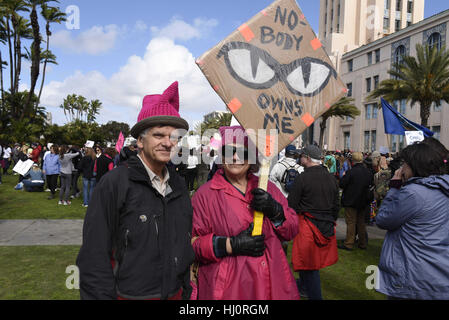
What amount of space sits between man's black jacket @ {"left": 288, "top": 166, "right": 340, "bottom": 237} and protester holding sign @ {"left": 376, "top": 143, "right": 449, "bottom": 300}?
1.45m

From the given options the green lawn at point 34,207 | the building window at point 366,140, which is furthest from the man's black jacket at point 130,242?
the building window at point 366,140

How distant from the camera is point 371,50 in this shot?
4528 cm

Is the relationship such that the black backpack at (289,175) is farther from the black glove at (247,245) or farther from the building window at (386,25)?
the building window at (386,25)

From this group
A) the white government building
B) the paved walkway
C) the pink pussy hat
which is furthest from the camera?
the white government building

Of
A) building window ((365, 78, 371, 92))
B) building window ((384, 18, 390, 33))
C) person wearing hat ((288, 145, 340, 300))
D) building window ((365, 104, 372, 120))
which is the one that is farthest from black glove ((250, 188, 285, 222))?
building window ((384, 18, 390, 33))

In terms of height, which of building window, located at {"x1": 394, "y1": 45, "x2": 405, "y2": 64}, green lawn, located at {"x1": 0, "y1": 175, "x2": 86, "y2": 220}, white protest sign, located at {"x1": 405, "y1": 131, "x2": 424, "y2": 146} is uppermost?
building window, located at {"x1": 394, "y1": 45, "x2": 405, "y2": 64}

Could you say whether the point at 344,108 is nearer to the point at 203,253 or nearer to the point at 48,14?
the point at 48,14

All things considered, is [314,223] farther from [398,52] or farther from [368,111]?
[368,111]

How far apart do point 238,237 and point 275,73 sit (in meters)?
1.18

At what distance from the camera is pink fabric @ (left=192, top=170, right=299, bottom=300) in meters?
2.25

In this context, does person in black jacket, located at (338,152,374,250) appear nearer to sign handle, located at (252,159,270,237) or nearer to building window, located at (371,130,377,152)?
sign handle, located at (252,159,270,237)

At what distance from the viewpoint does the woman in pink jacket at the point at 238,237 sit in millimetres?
2246

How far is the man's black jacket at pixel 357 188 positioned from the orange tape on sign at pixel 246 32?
16.3 feet

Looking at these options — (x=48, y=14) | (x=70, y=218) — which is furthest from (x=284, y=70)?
(x=48, y=14)
